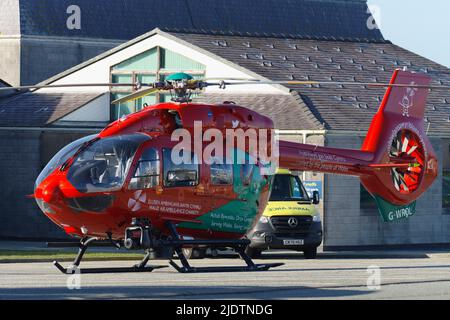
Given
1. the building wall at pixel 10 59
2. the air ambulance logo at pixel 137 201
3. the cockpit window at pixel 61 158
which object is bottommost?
the air ambulance logo at pixel 137 201

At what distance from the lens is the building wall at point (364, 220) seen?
3481cm

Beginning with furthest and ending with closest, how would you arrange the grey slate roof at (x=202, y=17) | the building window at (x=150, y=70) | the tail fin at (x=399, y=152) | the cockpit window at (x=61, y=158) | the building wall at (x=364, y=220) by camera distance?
the grey slate roof at (x=202, y=17) < the building window at (x=150, y=70) < the building wall at (x=364, y=220) < the tail fin at (x=399, y=152) < the cockpit window at (x=61, y=158)

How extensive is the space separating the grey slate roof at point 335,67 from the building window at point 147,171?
41.9 ft

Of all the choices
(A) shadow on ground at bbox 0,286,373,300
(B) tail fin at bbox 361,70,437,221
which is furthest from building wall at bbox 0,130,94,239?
(A) shadow on ground at bbox 0,286,373,300

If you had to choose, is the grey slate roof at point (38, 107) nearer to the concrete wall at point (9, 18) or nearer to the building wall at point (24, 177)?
the building wall at point (24, 177)

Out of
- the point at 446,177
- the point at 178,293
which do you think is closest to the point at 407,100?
the point at 446,177

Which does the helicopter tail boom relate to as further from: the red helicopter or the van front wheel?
the van front wheel

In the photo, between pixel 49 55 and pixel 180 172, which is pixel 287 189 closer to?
pixel 180 172

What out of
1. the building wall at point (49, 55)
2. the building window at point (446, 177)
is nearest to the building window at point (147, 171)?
the building window at point (446, 177)

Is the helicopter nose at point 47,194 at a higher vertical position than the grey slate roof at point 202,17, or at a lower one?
lower

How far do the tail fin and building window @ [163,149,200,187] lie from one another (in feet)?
18.6

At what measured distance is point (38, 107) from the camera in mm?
39250

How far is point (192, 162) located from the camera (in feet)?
74.8

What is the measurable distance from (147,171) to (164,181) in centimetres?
40
